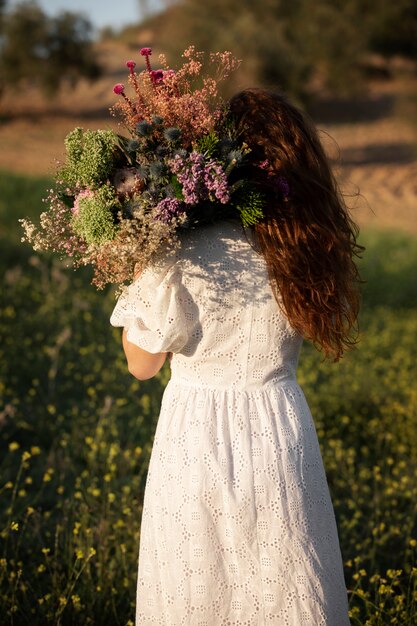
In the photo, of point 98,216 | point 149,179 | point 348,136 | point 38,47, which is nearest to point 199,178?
point 149,179

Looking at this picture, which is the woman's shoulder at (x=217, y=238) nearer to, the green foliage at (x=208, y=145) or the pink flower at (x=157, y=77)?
the green foliage at (x=208, y=145)

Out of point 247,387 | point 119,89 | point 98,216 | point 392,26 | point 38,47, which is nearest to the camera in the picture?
point 98,216

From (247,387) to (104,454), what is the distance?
7.77 ft

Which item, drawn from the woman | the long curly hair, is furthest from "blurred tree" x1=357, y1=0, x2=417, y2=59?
the woman

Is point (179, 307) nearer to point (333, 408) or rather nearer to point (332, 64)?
point (333, 408)

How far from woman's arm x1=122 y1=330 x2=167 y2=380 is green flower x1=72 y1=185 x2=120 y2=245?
0.38 m

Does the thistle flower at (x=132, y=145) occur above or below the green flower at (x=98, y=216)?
above

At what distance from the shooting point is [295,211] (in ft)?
7.84

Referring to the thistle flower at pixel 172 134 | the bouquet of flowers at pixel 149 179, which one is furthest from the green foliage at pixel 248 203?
the thistle flower at pixel 172 134

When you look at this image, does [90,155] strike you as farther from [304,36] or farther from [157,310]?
[304,36]

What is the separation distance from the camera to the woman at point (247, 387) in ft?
7.83

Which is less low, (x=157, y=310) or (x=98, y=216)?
(x=98, y=216)

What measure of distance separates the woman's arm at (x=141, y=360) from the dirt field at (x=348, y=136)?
14.8 m

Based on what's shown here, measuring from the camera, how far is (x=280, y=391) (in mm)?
2541
